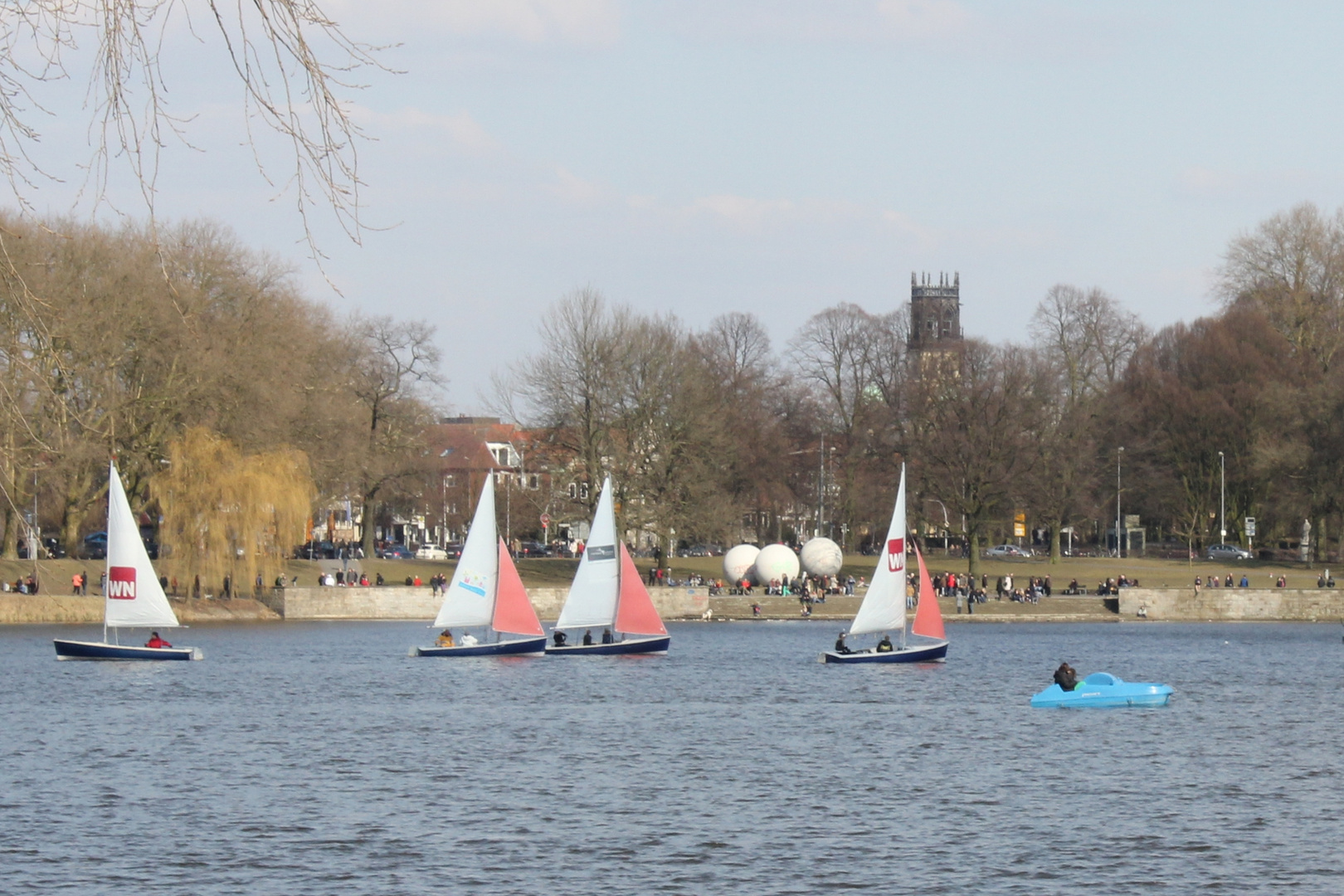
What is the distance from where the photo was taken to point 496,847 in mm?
24219

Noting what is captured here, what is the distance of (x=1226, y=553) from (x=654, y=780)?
73520 mm

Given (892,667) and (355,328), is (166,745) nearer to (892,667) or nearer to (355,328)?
(892,667)

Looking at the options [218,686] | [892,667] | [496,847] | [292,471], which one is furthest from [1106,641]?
[496,847]

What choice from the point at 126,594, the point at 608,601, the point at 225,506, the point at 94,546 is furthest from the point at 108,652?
the point at 94,546

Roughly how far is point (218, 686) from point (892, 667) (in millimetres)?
23507

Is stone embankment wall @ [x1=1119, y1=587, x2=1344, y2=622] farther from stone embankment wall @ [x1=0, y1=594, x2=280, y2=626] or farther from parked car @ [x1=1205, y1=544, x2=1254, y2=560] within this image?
stone embankment wall @ [x1=0, y1=594, x2=280, y2=626]

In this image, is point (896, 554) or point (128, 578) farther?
point (128, 578)

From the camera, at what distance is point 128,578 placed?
54.3 metres

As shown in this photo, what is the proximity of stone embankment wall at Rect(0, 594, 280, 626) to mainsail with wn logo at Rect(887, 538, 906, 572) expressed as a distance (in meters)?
31.4

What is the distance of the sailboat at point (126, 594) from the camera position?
5378 centimetres

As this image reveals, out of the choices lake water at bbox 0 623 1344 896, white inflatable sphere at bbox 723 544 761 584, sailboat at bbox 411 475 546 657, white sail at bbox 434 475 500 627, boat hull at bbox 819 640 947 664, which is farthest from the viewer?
white inflatable sphere at bbox 723 544 761 584

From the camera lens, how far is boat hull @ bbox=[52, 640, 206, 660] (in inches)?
2143

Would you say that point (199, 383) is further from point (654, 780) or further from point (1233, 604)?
point (1233, 604)

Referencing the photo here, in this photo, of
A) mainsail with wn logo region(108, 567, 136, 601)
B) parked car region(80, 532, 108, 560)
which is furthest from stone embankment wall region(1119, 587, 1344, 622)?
parked car region(80, 532, 108, 560)
